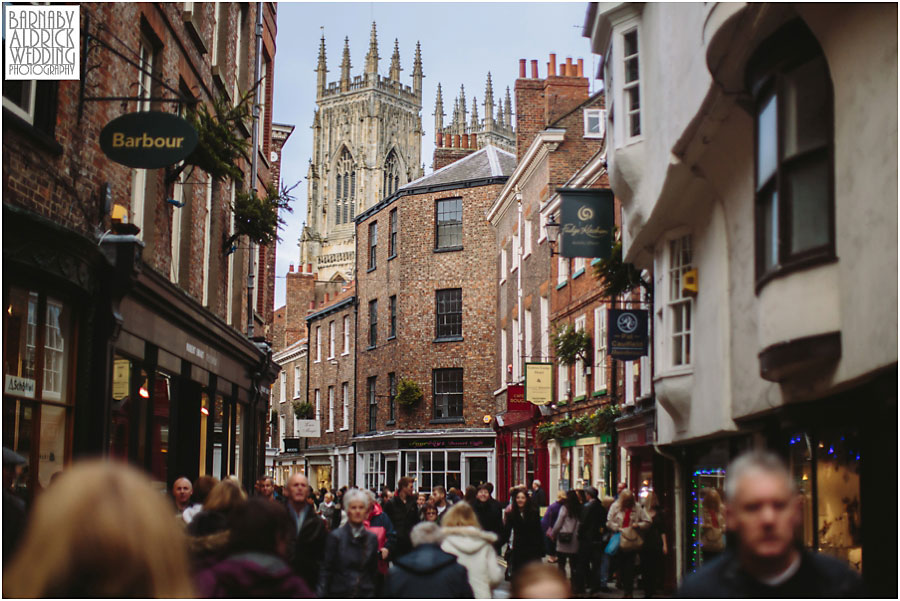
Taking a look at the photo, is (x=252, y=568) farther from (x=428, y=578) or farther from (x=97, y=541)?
(x=428, y=578)

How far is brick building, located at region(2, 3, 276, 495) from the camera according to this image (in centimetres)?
1012

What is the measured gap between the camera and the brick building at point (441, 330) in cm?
4109

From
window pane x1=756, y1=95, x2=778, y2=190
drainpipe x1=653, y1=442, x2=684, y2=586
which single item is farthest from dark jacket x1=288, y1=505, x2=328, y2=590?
drainpipe x1=653, y1=442, x2=684, y2=586

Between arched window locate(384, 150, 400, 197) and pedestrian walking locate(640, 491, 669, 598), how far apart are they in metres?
117

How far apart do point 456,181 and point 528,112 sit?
9088 mm

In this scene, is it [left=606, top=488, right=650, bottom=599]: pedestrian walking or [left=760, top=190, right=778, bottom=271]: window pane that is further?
[left=606, top=488, right=650, bottom=599]: pedestrian walking

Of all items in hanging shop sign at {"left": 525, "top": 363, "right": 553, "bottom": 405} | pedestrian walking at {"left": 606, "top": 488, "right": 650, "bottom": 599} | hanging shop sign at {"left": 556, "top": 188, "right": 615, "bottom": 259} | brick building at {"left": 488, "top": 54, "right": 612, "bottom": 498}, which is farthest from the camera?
hanging shop sign at {"left": 525, "top": 363, "right": 553, "bottom": 405}

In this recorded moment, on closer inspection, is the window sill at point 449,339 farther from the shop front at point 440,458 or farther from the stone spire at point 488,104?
the stone spire at point 488,104

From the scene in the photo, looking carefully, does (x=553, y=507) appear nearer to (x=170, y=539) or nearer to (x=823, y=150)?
(x=823, y=150)

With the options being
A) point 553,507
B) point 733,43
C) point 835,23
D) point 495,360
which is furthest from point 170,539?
point 495,360

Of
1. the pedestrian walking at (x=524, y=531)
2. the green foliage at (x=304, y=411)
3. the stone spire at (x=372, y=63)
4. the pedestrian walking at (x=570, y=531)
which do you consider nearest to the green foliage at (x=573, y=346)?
the pedestrian walking at (x=570, y=531)

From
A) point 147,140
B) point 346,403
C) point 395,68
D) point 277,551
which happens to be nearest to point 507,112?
point 395,68

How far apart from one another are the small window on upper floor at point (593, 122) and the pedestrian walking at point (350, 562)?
20.9 meters

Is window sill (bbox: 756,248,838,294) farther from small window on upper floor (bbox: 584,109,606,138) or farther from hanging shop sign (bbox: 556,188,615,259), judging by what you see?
small window on upper floor (bbox: 584,109,606,138)
